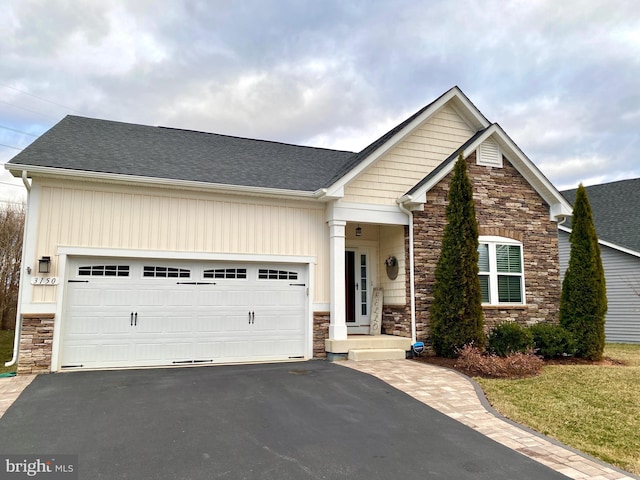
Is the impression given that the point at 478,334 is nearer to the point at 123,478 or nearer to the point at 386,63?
the point at 123,478

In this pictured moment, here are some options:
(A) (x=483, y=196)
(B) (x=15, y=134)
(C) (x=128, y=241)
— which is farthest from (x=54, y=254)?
(B) (x=15, y=134)

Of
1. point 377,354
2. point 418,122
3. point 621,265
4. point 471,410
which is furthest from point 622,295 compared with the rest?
point 471,410

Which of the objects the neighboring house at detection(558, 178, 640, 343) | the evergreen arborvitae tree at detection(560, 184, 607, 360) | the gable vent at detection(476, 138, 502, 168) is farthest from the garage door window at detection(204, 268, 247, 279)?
the neighboring house at detection(558, 178, 640, 343)

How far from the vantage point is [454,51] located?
1265cm

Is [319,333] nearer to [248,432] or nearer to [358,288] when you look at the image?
[358,288]

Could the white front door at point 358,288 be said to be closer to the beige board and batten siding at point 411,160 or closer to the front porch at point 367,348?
the front porch at point 367,348

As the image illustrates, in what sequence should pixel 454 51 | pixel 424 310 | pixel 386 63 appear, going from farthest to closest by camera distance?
1. pixel 386 63
2. pixel 454 51
3. pixel 424 310

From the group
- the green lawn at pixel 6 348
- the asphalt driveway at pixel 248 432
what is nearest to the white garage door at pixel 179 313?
the green lawn at pixel 6 348

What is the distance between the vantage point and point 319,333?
10.3 meters

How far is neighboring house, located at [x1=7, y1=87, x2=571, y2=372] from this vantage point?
8.66 m

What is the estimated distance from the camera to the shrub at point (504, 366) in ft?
26.6

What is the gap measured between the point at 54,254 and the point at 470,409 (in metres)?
8.01

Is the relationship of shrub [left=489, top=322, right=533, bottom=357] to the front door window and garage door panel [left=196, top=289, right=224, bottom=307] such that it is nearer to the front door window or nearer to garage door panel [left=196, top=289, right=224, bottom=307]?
the front door window

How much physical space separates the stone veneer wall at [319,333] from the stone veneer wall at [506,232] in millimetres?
2286
